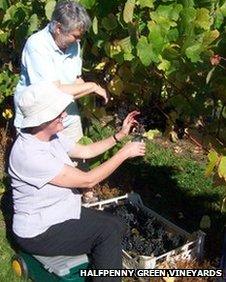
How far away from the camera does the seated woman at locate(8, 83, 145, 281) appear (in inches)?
132

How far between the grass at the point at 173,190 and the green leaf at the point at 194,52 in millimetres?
1485

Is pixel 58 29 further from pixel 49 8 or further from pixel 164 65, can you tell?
pixel 164 65

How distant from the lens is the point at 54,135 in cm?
370

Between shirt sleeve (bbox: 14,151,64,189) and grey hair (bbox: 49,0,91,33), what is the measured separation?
87 cm

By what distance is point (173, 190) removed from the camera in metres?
5.09

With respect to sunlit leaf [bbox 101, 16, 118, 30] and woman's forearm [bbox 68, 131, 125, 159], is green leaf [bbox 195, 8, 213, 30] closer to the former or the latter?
sunlit leaf [bbox 101, 16, 118, 30]

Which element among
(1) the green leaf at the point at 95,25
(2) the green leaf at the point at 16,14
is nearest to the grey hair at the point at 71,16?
(1) the green leaf at the point at 95,25

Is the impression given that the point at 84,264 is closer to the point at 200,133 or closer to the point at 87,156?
the point at 87,156

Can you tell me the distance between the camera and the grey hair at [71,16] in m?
3.76

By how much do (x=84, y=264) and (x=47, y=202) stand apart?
453 millimetres

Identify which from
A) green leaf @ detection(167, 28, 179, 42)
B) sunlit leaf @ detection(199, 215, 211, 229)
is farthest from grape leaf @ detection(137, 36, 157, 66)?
sunlit leaf @ detection(199, 215, 211, 229)

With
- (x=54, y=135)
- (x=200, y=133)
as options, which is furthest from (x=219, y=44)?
(x=54, y=135)

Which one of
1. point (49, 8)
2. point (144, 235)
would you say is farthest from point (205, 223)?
point (49, 8)

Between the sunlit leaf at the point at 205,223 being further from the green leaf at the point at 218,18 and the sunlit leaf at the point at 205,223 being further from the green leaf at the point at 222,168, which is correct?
the green leaf at the point at 218,18
